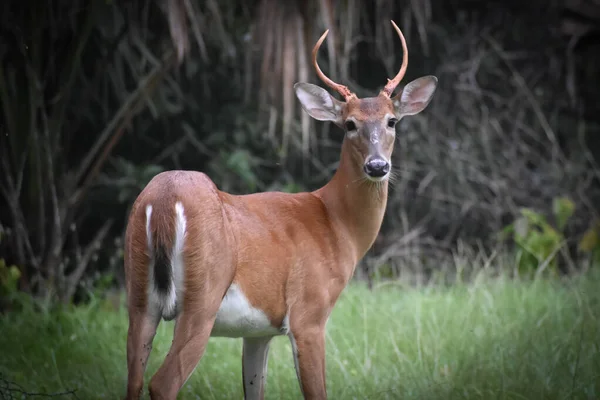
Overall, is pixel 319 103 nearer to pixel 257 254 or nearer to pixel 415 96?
pixel 415 96

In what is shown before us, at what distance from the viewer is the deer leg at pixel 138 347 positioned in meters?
3.09

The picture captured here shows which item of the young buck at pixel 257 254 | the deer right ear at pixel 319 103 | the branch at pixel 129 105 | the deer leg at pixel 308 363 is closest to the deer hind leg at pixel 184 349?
the young buck at pixel 257 254

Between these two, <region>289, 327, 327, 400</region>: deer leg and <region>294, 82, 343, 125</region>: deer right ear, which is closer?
<region>289, 327, 327, 400</region>: deer leg

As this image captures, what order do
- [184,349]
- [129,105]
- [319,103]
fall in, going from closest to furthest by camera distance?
1. [184,349]
2. [319,103]
3. [129,105]

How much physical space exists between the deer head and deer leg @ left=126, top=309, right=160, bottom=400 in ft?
3.58

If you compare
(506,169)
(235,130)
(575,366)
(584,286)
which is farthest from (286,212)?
(506,169)

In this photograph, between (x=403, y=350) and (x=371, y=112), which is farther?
(x=403, y=350)

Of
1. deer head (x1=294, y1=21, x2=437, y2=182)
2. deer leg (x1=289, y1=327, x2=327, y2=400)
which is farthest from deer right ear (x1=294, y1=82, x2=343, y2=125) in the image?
deer leg (x1=289, y1=327, x2=327, y2=400)

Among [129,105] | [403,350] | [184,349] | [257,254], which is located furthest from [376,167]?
[129,105]

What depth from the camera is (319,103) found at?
4.07m

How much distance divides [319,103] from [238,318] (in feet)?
3.91

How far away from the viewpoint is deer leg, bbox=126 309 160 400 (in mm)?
3090

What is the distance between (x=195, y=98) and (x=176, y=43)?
2.59 metres

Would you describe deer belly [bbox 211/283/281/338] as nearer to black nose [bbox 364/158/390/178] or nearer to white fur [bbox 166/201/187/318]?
white fur [bbox 166/201/187/318]
